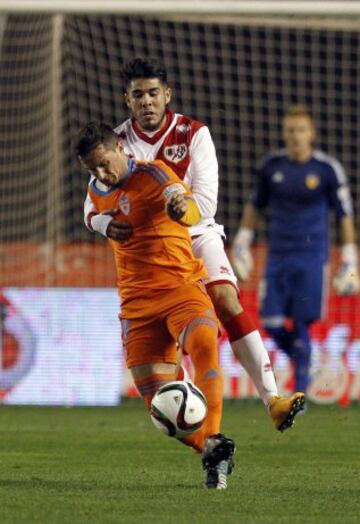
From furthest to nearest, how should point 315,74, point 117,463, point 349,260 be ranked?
point 315,74, point 349,260, point 117,463

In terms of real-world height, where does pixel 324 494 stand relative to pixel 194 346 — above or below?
below

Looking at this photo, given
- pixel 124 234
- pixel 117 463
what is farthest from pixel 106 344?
pixel 124 234

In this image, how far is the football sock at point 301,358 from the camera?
11.2 m

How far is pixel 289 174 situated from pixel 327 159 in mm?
Result: 338

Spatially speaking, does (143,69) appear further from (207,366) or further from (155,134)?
(207,366)

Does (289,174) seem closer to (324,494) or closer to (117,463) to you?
(117,463)

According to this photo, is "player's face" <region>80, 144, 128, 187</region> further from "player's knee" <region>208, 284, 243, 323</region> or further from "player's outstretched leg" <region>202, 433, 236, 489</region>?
"player's outstretched leg" <region>202, 433, 236, 489</region>

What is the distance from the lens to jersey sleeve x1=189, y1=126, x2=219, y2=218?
7062mm

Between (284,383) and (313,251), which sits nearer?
(313,251)

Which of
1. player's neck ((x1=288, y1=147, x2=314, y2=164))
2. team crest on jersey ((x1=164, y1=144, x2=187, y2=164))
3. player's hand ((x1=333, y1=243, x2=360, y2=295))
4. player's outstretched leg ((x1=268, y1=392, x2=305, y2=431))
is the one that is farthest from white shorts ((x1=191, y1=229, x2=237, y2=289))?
player's neck ((x1=288, y1=147, x2=314, y2=164))

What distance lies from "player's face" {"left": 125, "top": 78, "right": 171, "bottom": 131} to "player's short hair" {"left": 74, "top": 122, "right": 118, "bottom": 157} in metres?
0.58

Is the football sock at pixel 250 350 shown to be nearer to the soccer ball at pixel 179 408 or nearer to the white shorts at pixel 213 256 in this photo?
the white shorts at pixel 213 256

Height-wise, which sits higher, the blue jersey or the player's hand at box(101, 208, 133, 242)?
the player's hand at box(101, 208, 133, 242)

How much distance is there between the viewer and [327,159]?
1148 centimetres
